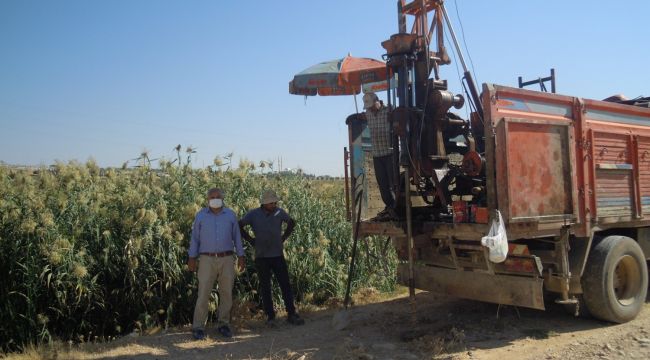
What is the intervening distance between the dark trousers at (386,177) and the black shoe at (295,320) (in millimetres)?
1830

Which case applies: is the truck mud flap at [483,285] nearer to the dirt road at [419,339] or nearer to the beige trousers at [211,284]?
the dirt road at [419,339]

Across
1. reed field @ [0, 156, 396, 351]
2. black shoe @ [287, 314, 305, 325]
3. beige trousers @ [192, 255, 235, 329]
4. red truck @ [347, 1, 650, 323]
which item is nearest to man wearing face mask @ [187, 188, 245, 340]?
beige trousers @ [192, 255, 235, 329]

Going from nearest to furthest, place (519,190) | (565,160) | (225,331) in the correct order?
(519,190), (565,160), (225,331)

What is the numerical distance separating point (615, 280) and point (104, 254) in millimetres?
6228

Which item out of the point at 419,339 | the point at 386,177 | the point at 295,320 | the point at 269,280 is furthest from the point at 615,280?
the point at 269,280

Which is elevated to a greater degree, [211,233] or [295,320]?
[211,233]

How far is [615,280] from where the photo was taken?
20.9 feet

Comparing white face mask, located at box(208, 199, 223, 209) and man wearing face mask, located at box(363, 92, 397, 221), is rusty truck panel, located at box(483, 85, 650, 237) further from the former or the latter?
white face mask, located at box(208, 199, 223, 209)

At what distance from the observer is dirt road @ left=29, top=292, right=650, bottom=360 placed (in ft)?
17.3

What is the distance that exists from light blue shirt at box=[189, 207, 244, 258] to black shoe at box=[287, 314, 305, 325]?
1.21 metres

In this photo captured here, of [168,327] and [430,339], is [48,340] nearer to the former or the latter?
[168,327]

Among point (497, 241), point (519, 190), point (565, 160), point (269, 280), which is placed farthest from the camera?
point (269, 280)

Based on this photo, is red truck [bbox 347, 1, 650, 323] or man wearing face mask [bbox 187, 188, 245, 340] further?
man wearing face mask [bbox 187, 188, 245, 340]

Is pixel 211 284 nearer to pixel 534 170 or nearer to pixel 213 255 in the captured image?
pixel 213 255
